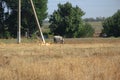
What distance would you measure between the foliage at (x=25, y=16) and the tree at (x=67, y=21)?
107 inches

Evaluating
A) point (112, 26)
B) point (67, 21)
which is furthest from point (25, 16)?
point (112, 26)

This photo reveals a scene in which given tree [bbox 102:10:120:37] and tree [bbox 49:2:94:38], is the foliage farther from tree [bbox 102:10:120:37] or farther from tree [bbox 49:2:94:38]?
tree [bbox 102:10:120:37]

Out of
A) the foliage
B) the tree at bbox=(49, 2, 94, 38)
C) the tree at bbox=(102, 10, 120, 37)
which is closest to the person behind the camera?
the foliage

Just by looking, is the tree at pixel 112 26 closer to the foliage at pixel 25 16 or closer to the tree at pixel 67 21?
the tree at pixel 67 21

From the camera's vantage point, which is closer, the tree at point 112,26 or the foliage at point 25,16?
the foliage at point 25,16

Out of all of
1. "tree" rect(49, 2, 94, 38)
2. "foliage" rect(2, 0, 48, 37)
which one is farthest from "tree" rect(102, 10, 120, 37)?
"foliage" rect(2, 0, 48, 37)

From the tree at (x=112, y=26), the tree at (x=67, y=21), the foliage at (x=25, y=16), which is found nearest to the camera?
the foliage at (x=25, y=16)

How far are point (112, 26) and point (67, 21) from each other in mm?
8255

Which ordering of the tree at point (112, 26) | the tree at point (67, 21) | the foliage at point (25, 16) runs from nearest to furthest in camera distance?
the foliage at point (25, 16), the tree at point (67, 21), the tree at point (112, 26)

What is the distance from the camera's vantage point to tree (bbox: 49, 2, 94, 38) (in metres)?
71.1

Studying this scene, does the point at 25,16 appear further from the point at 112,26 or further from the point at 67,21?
the point at 112,26

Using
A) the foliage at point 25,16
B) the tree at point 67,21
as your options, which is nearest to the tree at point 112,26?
the tree at point 67,21

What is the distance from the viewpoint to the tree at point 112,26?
72.8 m

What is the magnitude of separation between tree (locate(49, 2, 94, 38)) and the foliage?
107 inches
